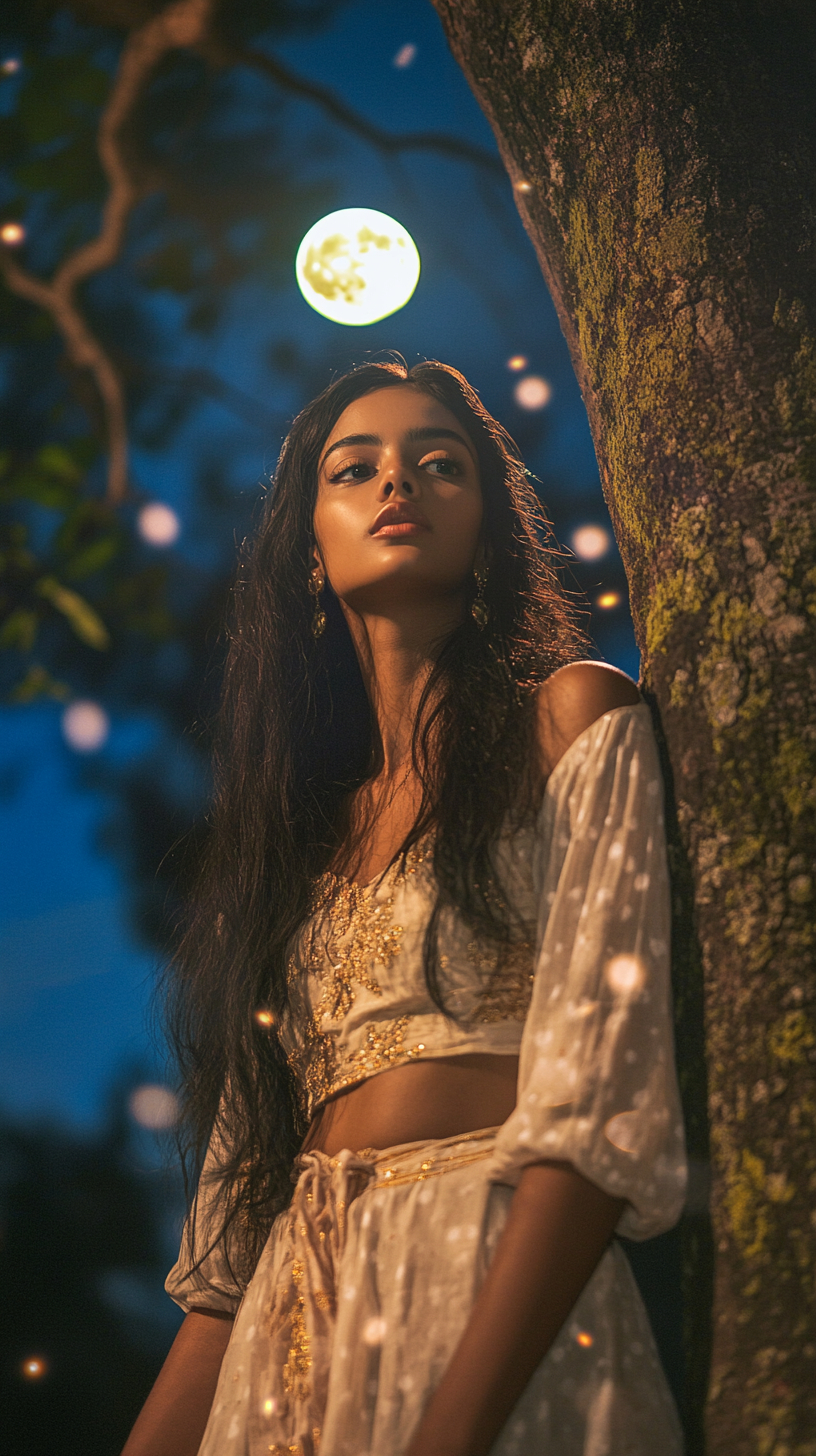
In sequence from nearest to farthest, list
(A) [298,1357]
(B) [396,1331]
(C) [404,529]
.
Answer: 1. (B) [396,1331]
2. (A) [298,1357]
3. (C) [404,529]

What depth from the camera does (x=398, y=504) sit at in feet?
6.92

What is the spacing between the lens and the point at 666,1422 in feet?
4.24

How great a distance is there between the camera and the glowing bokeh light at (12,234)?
3.58m

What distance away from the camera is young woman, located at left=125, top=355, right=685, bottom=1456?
132 cm

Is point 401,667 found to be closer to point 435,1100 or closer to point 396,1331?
point 435,1100

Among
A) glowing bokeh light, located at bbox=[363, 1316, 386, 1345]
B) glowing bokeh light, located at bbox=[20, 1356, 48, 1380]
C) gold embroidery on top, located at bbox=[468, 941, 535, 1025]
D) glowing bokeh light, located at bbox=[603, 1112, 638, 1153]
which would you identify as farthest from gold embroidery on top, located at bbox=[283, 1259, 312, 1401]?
glowing bokeh light, located at bbox=[20, 1356, 48, 1380]

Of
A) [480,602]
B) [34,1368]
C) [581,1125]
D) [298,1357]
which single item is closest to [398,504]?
[480,602]

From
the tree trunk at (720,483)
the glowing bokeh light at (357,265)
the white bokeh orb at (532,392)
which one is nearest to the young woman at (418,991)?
the tree trunk at (720,483)

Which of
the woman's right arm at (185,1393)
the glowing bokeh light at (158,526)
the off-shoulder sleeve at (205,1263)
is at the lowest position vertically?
the woman's right arm at (185,1393)

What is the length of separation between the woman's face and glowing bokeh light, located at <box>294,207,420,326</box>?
1.08 m

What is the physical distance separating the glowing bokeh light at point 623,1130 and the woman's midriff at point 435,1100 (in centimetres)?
31

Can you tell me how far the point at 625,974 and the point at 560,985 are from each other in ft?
0.30

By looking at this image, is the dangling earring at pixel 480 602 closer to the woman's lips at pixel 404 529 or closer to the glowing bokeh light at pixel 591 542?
the woman's lips at pixel 404 529

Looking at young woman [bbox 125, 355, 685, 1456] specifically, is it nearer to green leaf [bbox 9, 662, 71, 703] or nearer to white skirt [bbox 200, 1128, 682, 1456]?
white skirt [bbox 200, 1128, 682, 1456]
